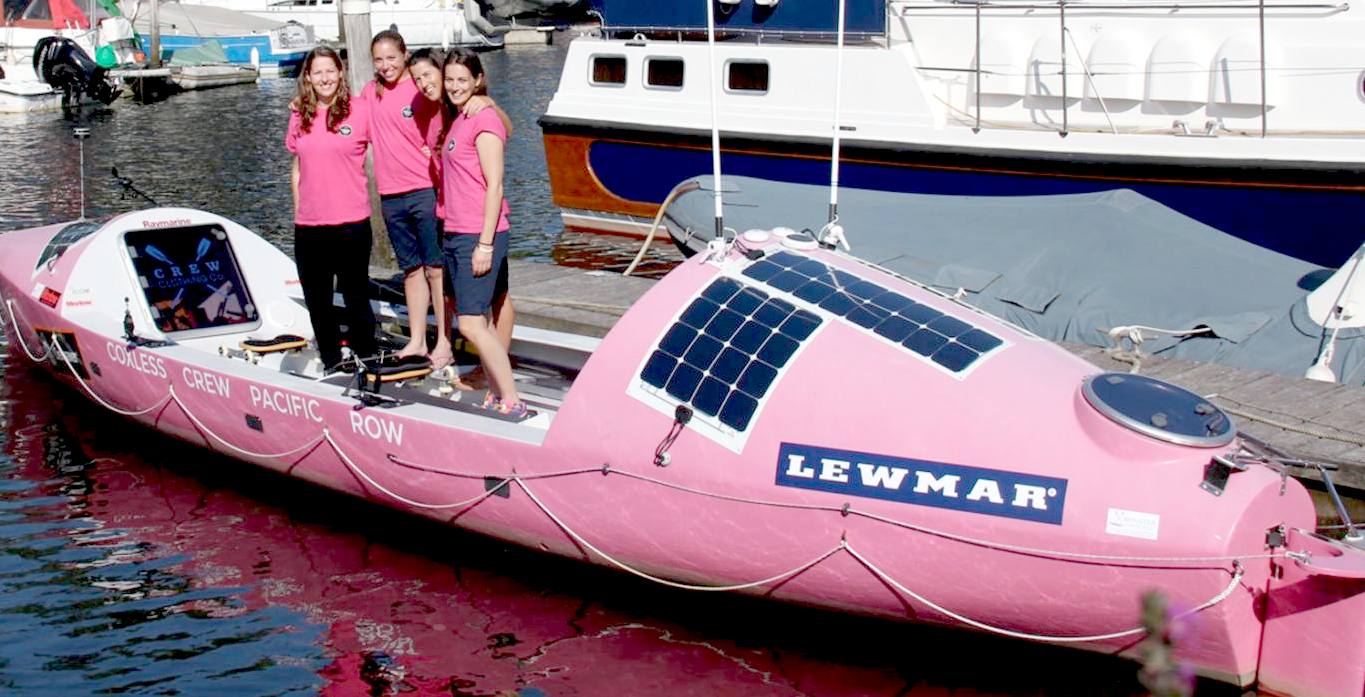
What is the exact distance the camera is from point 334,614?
7.04 meters

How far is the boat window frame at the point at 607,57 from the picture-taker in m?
16.2

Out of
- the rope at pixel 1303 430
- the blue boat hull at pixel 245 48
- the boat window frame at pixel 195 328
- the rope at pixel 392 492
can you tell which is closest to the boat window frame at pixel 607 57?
the boat window frame at pixel 195 328

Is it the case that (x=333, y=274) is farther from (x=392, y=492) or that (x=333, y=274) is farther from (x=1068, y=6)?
(x=1068, y=6)

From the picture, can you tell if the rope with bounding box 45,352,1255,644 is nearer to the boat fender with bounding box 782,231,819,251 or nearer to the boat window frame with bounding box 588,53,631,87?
the boat fender with bounding box 782,231,819,251

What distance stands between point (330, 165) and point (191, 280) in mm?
2395

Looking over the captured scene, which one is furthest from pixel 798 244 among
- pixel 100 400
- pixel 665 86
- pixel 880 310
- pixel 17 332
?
pixel 665 86

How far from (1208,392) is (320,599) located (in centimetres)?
488

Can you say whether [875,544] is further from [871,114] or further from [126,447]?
[871,114]

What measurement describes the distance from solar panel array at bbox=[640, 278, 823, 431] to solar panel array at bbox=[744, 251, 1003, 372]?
0.13 metres

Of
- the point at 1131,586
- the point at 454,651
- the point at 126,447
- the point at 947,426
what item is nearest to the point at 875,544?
the point at 947,426

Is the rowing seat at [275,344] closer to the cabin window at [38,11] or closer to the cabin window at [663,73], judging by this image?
the cabin window at [663,73]

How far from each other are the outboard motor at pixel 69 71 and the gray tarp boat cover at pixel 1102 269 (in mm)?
23996

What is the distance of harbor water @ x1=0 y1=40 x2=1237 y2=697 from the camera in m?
6.31

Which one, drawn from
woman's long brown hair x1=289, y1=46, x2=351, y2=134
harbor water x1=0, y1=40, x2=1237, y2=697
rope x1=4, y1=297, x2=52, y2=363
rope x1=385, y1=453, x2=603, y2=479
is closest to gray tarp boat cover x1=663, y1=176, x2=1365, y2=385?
harbor water x1=0, y1=40, x2=1237, y2=697
